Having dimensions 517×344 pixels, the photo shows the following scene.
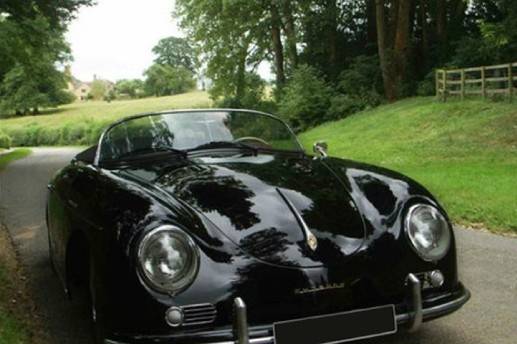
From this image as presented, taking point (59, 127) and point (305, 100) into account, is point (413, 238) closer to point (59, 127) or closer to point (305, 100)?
point (305, 100)

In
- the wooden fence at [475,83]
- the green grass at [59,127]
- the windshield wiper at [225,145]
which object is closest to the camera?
the windshield wiper at [225,145]

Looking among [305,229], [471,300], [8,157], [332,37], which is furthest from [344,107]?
[305,229]

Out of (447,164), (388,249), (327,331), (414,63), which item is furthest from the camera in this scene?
A: (414,63)

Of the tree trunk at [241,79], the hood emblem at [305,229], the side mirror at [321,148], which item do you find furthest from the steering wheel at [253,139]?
the tree trunk at [241,79]

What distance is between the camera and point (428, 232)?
323 centimetres

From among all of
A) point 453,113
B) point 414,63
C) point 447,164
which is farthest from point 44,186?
point 414,63

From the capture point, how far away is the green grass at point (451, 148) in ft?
26.1

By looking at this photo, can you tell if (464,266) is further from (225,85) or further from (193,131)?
(225,85)

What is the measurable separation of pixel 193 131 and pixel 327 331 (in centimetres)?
203

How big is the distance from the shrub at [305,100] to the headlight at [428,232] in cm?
2759

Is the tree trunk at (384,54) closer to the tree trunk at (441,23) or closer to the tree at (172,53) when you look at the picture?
the tree trunk at (441,23)

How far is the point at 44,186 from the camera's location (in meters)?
12.8

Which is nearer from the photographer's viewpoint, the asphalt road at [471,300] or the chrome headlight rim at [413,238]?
the chrome headlight rim at [413,238]

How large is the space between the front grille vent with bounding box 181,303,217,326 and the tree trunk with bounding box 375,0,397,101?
26.8 metres
